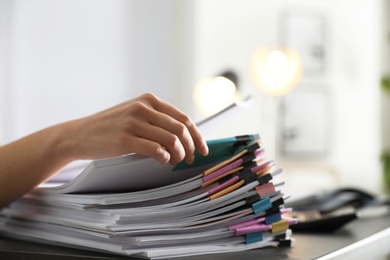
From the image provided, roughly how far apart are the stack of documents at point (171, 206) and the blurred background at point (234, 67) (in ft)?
8.03

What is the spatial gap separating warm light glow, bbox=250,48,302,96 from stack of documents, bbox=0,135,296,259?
4.38 meters

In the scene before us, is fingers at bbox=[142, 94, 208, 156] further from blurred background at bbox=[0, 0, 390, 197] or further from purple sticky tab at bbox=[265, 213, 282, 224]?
blurred background at bbox=[0, 0, 390, 197]

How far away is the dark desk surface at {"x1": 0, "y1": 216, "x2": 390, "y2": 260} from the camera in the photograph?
600mm

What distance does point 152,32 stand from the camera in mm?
5473

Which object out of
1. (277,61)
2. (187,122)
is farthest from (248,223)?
(277,61)

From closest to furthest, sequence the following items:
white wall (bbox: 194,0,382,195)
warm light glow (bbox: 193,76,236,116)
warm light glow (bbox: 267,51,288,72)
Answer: warm light glow (bbox: 193,76,236,116), warm light glow (bbox: 267,51,288,72), white wall (bbox: 194,0,382,195)

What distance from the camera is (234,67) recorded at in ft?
19.0

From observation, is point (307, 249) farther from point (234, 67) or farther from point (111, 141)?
point (234, 67)

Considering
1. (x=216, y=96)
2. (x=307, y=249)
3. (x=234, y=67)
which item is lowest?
(x=307, y=249)

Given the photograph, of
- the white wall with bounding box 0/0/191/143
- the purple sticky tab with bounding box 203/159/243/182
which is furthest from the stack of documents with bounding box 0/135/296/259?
the white wall with bounding box 0/0/191/143

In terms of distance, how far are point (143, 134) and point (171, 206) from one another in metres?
0.08

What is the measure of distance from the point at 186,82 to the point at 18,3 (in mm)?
1517

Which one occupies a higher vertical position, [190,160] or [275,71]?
[275,71]

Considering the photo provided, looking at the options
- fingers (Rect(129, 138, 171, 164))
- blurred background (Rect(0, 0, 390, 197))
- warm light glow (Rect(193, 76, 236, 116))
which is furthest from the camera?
blurred background (Rect(0, 0, 390, 197))
